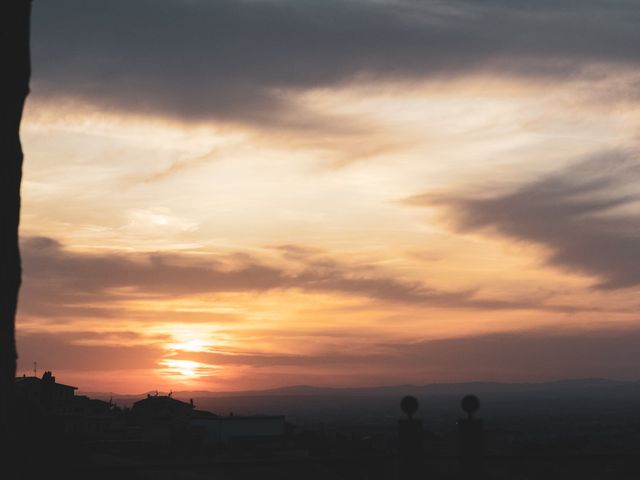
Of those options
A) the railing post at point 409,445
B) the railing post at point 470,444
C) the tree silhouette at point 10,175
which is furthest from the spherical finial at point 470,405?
the tree silhouette at point 10,175

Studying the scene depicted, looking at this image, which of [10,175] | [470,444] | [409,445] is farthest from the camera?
[470,444]

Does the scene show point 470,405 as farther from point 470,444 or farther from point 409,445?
point 409,445

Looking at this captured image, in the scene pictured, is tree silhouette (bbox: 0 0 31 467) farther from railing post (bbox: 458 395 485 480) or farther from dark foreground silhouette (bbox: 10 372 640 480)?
railing post (bbox: 458 395 485 480)

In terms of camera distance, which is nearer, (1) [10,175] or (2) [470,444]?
(1) [10,175]

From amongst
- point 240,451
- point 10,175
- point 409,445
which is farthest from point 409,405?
point 240,451

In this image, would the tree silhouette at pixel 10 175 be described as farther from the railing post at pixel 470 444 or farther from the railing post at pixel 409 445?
the railing post at pixel 470 444

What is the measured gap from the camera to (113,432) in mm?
55906

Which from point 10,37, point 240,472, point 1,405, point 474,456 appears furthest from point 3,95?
point 240,472

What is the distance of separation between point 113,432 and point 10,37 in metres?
51.1

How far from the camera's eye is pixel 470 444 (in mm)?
8703

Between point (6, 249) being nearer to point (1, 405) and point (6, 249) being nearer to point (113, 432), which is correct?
point (1, 405)

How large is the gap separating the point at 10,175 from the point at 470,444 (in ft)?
16.0

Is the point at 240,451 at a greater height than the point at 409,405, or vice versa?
the point at 409,405

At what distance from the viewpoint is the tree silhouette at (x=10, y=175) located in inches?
292
